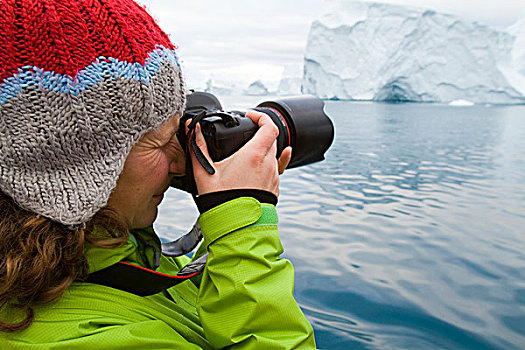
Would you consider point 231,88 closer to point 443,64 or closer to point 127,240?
point 443,64

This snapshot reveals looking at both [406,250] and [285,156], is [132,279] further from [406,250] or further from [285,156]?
[406,250]

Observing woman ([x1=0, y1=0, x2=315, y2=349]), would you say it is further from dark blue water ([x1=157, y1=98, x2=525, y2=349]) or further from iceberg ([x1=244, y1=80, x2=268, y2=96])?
iceberg ([x1=244, y1=80, x2=268, y2=96])

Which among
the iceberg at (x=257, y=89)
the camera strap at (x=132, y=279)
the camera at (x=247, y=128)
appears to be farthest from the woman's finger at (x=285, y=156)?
the iceberg at (x=257, y=89)

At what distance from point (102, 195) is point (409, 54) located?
12280 millimetres

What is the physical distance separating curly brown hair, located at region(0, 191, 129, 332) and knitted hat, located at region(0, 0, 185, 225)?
2cm

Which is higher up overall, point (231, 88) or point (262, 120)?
point (262, 120)

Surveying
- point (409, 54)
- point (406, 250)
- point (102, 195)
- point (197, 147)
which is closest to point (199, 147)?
point (197, 147)

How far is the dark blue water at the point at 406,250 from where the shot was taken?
117 centimetres

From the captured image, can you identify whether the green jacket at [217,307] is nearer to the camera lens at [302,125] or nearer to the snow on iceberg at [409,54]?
the camera lens at [302,125]

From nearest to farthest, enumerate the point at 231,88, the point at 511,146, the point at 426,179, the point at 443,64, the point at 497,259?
the point at 497,259
the point at 426,179
the point at 511,146
the point at 443,64
the point at 231,88

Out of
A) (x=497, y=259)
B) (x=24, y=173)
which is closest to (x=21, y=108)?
(x=24, y=173)

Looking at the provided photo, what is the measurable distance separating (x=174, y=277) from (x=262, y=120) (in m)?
0.21

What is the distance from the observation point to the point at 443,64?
38.5ft

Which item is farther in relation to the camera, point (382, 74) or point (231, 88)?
point (231, 88)
